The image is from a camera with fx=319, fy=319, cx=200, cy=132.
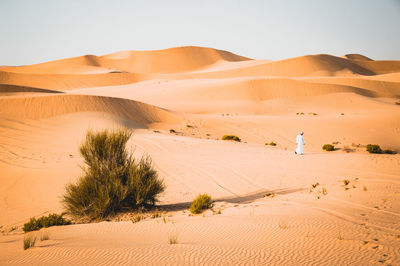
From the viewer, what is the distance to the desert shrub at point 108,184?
7793mm

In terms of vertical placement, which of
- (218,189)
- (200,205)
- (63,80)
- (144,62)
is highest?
(144,62)

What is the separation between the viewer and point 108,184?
7883mm

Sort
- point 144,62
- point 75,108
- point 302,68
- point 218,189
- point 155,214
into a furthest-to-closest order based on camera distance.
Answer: point 144,62 < point 302,68 < point 75,108 < point 218,189 < point 155,214

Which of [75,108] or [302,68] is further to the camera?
[302,68]

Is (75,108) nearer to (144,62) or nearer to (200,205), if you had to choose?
(200,205)

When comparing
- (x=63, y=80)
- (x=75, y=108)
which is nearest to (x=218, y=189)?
(x=75, y=108)

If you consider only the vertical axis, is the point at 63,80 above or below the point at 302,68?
below

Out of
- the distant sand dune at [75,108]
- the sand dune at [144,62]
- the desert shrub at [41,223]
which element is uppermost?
the sand dune at [144,62]

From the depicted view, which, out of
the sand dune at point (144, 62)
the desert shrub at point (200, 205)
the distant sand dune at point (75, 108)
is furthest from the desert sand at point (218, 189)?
the sand dune at point (144, 62)

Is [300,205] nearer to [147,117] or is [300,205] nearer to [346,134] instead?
[346,134]

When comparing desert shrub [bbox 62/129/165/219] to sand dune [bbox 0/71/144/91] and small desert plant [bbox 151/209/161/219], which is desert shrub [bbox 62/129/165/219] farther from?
sand dune [bbox 0/71/144/91]

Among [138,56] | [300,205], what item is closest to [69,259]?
[300,205]

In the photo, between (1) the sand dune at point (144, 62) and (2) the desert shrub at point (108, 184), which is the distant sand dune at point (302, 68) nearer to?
(1) the sand dune at point (144, 62)

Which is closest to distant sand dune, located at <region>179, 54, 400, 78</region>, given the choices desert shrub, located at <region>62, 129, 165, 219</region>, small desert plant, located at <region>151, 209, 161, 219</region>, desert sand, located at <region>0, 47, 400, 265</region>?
desert sand, located at <region>0, 47, 400, 265</region>
